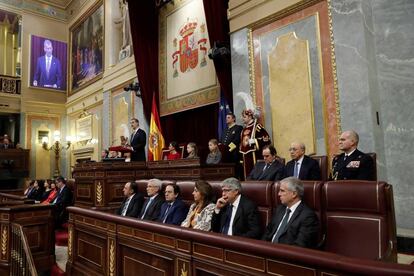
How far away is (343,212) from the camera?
2102mm

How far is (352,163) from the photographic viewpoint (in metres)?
2.86

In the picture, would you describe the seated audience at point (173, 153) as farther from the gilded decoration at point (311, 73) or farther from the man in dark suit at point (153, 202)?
the man in dark suit at point (153, 202)

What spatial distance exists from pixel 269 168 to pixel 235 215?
1234 mm

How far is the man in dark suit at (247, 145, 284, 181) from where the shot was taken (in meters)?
3.46

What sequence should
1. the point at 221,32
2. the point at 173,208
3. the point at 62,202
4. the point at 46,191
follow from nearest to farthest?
the point at 173,208 < the point at 221,32 < the point at 62,202 < the point at 46,191

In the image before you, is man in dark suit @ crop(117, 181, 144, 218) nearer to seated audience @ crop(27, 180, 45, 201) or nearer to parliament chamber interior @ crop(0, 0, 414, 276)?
parliament chamber interior @ crop(0, 0, 414, 276)

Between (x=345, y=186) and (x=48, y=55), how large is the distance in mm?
11621

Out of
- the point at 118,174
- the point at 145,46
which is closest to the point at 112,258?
the point at 118,174

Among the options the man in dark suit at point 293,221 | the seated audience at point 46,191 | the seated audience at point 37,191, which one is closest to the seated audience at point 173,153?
the man in dark suit at point 293,221

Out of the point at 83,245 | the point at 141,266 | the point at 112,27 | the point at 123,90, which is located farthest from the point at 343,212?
the point at 112,27

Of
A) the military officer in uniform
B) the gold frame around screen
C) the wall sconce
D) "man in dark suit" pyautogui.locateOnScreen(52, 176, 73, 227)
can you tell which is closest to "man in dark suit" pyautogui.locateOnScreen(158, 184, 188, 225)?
the military officer in uniform

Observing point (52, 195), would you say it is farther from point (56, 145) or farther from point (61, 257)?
point (56, 145)

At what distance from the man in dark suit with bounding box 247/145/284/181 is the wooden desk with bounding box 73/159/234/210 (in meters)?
0.86

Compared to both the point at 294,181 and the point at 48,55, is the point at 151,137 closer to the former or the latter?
the point at 294,181
